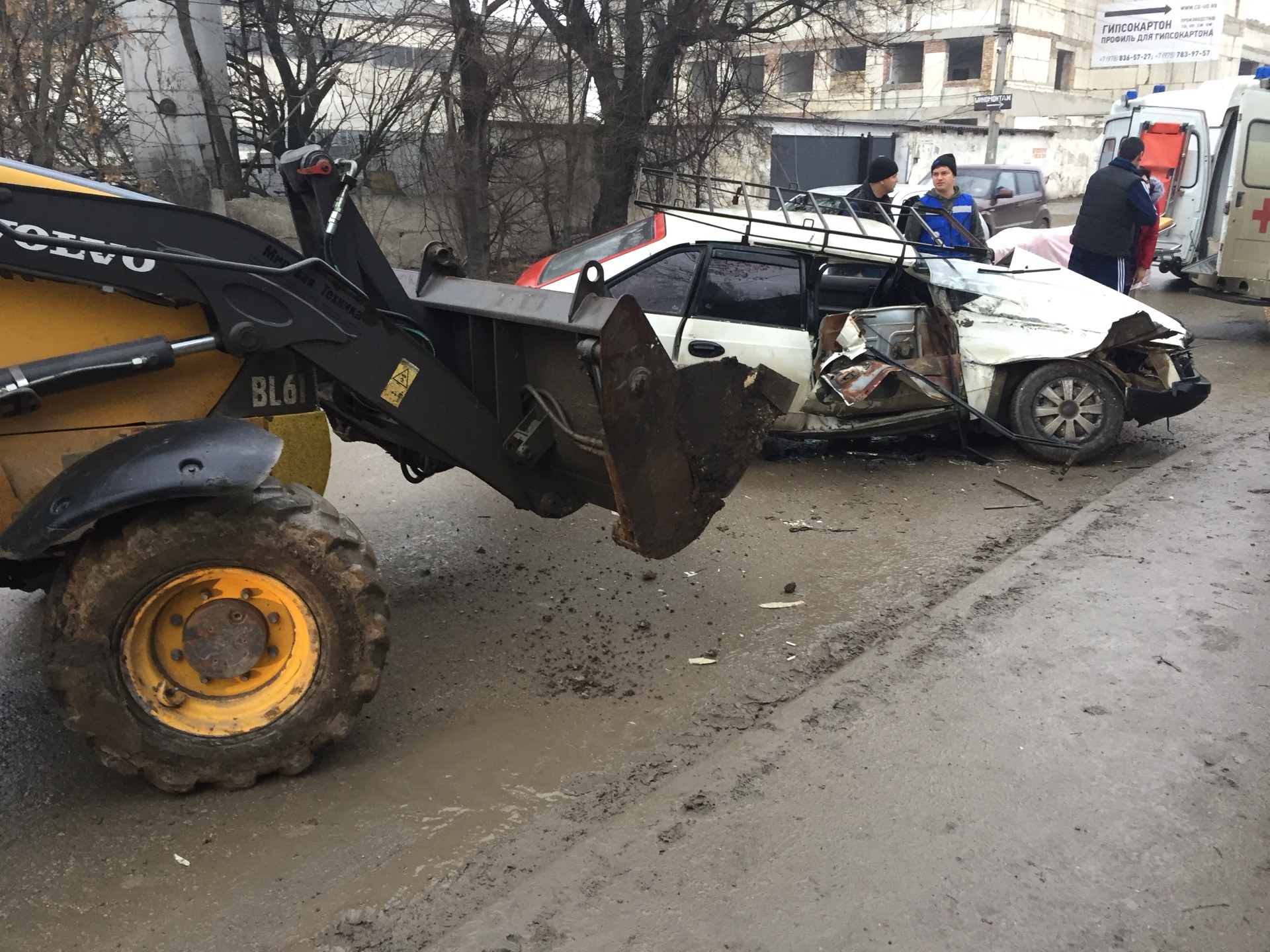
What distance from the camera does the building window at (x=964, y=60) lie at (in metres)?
40.2

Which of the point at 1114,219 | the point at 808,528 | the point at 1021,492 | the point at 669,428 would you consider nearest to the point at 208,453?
the point at 669,428

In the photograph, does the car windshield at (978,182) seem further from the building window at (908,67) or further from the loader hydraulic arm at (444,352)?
the building window at (908,67)

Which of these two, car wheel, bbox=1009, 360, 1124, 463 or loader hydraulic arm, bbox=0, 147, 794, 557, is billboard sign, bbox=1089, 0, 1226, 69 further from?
loader hydraulic arm, bbox=0, 147, 794, 557

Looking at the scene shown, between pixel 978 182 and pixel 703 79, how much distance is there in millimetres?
6808

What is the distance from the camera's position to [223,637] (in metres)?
3.34

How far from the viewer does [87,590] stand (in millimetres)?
3125

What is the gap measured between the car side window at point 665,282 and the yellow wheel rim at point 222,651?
3665 mm

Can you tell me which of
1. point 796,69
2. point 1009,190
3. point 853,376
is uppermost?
point 796,69

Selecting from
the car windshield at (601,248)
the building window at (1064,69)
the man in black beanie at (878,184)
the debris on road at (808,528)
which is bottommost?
the debris on road at (808,528)

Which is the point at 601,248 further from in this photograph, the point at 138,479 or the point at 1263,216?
the point at 1263,216

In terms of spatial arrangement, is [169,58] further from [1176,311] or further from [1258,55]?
[1258,55]

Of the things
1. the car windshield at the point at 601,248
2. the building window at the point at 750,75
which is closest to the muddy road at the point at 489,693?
the car windshield at the point at 601,248

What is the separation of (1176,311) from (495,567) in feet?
38.4

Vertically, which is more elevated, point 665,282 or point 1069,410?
point 665,282
